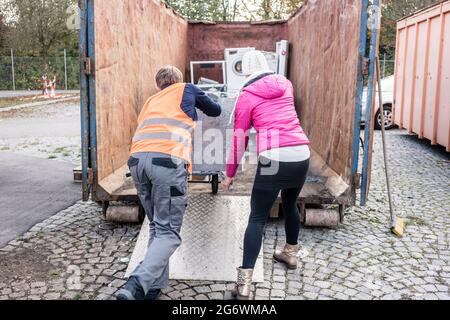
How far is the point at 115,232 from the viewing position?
4953mm

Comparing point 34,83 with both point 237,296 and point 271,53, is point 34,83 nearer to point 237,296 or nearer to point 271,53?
point 271,53

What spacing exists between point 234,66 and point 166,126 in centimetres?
632

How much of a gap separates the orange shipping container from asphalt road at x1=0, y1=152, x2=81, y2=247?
6245 millimetres

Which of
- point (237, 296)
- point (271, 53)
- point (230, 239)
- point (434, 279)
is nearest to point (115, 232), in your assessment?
point (230, 239)

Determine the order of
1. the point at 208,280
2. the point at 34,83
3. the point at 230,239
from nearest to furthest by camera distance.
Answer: the point at 208,280 → the point at 230,239 → the point at 34,83

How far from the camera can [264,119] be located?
3.56m

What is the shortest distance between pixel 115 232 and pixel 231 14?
18029 millimetres

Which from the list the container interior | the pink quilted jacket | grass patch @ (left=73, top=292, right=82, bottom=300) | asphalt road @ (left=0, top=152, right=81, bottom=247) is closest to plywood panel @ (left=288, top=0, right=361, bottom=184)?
the container interior

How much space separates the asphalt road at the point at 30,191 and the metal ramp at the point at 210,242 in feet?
5.29

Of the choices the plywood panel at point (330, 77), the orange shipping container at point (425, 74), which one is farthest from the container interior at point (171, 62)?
the orange shipping container at point (425, 74)

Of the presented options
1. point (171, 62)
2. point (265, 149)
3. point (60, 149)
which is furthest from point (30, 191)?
point (265, 149)

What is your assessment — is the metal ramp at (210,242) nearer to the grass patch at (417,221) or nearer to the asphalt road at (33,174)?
the asphalt road at (33,174)

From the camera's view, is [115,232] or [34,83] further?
[34,83]

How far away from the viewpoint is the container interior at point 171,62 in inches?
186
